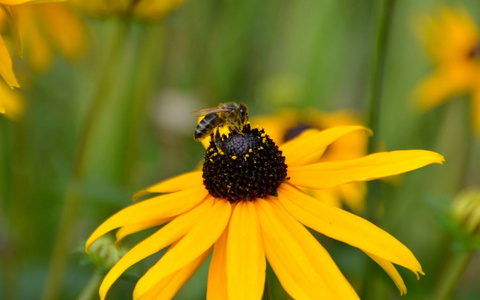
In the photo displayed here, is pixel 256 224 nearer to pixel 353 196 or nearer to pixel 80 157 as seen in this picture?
pixel 80 157

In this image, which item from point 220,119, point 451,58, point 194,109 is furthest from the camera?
point 194,109

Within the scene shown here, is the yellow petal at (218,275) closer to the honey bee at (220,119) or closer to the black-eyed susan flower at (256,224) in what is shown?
the black-eyed susan flower at (256,224)

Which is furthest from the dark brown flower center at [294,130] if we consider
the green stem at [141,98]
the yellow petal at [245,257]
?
the yellow petal at [245,257]

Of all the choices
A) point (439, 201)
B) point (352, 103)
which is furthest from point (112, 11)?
point (352, 103)

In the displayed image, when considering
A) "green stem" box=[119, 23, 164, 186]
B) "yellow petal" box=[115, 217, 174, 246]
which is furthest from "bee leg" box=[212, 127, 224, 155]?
"green stem" box=[119, 23, 164, 186]

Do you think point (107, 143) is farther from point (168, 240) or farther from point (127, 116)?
point (168, 240)

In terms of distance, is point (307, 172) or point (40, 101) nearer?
point (307, 172)

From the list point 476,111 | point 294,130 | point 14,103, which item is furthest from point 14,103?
point 476,111
